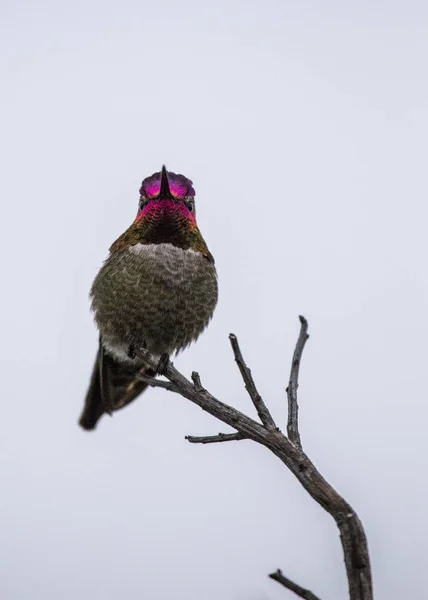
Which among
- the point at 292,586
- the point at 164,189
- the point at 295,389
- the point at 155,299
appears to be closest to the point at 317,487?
the point at 292,586

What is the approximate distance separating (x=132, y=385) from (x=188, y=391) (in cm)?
297

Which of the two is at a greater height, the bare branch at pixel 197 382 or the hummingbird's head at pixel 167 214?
the hummingbird's head at pixel 167 214

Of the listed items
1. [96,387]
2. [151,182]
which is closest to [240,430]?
[151,182]

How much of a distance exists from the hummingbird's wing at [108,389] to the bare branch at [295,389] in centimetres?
314

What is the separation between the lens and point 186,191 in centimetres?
627

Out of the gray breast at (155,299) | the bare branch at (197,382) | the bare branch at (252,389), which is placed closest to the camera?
the bare branch at (252,389)

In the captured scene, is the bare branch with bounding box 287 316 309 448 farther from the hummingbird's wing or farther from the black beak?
the hummingbird's wing

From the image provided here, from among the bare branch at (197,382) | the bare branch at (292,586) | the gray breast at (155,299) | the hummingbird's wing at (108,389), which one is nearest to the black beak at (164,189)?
the gray breast at (155,299)

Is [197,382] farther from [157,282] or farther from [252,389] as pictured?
[157,282]

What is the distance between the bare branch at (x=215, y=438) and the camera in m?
3.17

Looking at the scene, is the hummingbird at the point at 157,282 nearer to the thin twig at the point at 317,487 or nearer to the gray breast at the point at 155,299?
the gray breast at the point at 155,299

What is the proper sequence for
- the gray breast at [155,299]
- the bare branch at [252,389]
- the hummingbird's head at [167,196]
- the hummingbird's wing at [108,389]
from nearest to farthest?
1. the bare branch at [252,389]
2. the gray breast at [155,299]
3. the hummingbird's head at [167,196]
4. the hummingbird's wing at [108,389]

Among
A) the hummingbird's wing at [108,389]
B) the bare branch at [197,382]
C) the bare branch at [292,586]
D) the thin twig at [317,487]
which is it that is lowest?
the bare branch at [292,586]

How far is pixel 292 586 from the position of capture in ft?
7.20
